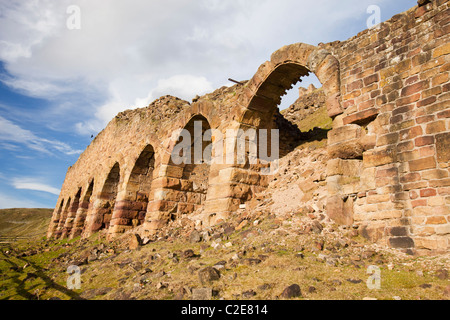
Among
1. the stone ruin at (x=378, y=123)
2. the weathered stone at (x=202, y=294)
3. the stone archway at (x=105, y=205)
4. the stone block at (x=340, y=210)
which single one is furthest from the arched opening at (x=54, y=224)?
the stone block at (x=340, y=210)

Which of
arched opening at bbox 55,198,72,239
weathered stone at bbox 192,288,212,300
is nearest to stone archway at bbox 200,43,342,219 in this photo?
weathered stone at bbox 192,288,212,300

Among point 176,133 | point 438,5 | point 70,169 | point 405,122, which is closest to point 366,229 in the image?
point 405,122

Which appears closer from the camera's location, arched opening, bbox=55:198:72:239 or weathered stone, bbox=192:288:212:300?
weathered stone, bbox=192:288:212:300

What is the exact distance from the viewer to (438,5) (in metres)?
4.27

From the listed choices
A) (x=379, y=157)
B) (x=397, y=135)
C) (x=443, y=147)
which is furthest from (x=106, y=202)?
(x=443, y=147)

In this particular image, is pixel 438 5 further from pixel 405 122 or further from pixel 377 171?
pixel 377 171

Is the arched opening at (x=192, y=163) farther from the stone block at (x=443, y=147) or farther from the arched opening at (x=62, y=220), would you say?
the arched opening at (x=62, y=220)

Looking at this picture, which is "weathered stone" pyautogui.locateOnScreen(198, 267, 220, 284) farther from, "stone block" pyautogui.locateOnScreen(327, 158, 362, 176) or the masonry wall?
"stone block" pyautogui.locateOnScreen(327, 158, 362, 176)

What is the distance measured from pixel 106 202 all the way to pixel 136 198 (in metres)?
3.05

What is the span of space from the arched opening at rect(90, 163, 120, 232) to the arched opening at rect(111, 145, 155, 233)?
231 cm

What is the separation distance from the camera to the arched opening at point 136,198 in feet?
35.0

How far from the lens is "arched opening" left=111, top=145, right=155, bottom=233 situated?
10.7 metres

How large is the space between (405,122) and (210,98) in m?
5.59
